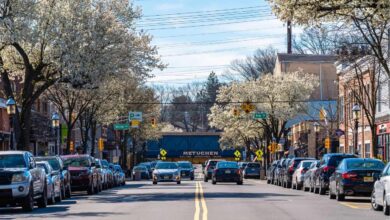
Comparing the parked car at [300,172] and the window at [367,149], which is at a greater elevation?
the window at [367,149]

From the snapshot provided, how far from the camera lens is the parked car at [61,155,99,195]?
126 ft

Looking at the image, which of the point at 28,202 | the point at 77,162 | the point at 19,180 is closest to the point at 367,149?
the point at 77,162

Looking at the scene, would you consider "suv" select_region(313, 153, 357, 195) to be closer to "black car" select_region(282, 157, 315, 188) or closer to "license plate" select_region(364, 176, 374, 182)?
"license plate" select_region(364, 176, 374, 182)

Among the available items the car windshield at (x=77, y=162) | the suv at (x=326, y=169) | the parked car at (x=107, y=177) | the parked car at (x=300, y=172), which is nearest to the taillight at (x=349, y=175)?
the suv at (x=326, y=169)

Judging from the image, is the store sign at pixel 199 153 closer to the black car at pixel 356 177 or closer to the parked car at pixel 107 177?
the parked car at pixel 107 177

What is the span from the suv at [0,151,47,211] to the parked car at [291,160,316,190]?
59.6ft

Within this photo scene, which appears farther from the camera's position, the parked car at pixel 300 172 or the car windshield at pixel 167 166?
the car windshield at pixel 167 166

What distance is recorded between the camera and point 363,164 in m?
30.3

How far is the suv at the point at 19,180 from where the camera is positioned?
81.7 ft

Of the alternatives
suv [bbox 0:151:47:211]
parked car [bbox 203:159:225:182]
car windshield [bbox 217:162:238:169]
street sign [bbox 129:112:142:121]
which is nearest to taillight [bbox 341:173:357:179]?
suv [bbox 0:151:47:211]

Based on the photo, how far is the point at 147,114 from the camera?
83375 millimetres

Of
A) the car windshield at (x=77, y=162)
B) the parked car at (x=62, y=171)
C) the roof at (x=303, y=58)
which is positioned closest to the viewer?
the parked car at (x=62, y=171)

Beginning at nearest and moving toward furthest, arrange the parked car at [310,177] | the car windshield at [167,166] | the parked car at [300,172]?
the parked car at [310,177] → the parked car at [300,172] → the car windshield at [167,166]

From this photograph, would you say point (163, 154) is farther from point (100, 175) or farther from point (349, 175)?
point (349, 175)
